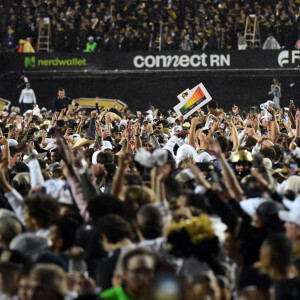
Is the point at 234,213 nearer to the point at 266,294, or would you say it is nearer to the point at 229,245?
the point at 229,245

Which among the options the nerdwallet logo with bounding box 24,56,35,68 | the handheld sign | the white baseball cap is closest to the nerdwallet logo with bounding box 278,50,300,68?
the nerdwallet logo with bounding box 24,56,35,68

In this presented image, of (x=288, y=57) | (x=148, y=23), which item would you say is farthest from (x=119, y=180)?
(x=148, y=23)

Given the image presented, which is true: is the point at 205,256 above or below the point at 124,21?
below

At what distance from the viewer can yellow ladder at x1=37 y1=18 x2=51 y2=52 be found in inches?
1176

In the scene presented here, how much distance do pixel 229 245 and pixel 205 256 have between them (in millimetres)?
393

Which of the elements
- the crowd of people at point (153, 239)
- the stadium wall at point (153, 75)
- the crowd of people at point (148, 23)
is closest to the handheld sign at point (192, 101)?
the crowd of people at point (153, 239)

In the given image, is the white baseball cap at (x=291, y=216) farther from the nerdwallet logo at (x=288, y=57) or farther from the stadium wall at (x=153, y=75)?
the nerdwallet logo at (x=288, y=57)

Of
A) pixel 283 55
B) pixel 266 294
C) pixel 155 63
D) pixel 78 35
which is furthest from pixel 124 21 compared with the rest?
pixel 266 294

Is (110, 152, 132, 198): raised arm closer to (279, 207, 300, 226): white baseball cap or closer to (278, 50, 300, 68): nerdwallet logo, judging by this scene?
(279, 207, 300, 226): white baseball cap

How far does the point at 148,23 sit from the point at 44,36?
4.05 meters

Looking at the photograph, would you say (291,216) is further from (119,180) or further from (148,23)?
(148,23)

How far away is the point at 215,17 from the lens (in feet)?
100

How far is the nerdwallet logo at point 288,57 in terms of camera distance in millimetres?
26578

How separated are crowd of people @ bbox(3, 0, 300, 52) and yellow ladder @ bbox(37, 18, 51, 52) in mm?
198
